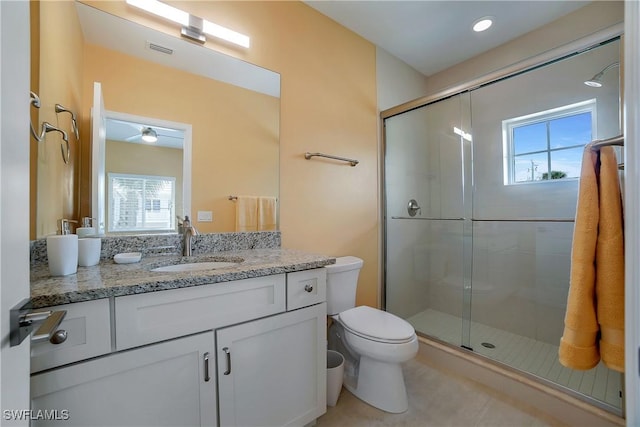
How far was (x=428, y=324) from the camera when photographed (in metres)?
2.33

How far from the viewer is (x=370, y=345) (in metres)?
1.44

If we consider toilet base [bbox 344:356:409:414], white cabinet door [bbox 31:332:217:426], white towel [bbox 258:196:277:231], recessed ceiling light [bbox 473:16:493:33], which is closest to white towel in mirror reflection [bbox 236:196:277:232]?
white towel [bbox 258:196:277:231]

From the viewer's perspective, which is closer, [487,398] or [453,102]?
[487,398]

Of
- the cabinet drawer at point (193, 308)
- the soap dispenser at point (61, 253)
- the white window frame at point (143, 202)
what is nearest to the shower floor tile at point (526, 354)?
the cabinet drawer at point (193, 308)

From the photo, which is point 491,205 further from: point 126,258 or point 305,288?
point 126,258

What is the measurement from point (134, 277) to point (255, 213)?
821 millimetres

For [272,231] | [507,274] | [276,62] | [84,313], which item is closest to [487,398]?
[507,274]

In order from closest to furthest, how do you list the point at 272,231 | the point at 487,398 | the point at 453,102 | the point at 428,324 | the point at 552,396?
the point at 552,396 < the point at 487,398 < the point at 272,231 < the point at 453,102 < the point at 428,324

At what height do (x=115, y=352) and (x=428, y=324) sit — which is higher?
(x=115, y=352)

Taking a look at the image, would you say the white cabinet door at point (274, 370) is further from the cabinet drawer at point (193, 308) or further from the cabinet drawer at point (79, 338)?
the cabinet drawer at point (79, 338)

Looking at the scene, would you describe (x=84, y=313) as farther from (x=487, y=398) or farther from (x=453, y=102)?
(x=453, y=102)

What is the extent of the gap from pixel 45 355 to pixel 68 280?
0.23 metres

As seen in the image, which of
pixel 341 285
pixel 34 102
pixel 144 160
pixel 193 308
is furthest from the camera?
pixel 341 285

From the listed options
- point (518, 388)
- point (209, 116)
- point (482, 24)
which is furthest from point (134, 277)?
point (482, 24)
